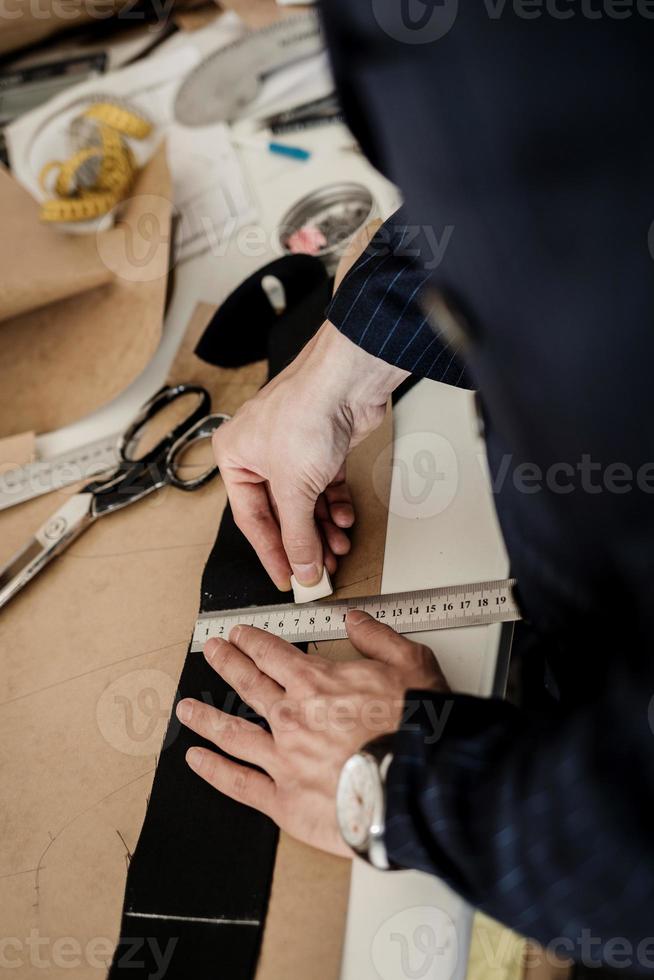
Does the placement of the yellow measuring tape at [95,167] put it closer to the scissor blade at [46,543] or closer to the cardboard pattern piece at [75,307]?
the cardboard pattern piece at [75,307]

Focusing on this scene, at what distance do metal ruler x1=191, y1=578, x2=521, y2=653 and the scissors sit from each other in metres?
0.21

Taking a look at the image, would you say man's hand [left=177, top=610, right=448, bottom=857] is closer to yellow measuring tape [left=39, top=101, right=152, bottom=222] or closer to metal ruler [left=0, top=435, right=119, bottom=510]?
metal ruler [left=0, top=435, right=119, bottom=510]

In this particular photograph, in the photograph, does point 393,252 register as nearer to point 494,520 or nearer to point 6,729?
point 494,520

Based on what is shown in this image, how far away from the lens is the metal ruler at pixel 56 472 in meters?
1.11

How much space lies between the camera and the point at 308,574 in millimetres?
869

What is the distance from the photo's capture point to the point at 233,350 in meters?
1.13

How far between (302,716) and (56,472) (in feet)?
1.82

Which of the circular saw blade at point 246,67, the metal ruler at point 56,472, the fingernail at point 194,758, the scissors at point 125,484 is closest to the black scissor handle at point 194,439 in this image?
the scissors at point 125,484

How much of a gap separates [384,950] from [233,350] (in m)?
0.76

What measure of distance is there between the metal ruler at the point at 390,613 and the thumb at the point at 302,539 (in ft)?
0.14

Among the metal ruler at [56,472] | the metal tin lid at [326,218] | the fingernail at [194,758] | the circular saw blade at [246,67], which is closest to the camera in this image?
the fingernail at [194,758]

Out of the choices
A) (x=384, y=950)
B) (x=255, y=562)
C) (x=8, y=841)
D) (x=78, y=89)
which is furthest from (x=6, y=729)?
(x=78, y=89)

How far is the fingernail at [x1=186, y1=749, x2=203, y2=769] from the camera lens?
2.59 feet

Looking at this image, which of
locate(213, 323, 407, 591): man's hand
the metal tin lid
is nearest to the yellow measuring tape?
the metal tin lid
